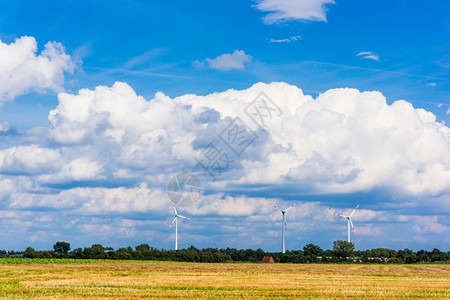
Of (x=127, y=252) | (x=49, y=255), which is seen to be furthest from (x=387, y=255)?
(x=49, y=255)

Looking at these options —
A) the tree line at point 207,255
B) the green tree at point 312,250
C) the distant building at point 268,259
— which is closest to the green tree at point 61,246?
the tree line at point 207,255

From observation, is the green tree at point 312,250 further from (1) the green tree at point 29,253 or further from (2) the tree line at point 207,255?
(1) the green tree at point 29,253

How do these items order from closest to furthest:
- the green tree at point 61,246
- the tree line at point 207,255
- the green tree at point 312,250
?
the tree line at point 207,255, the green tree at point 312,250, the green tree at point 61,246

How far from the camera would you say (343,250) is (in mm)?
146375

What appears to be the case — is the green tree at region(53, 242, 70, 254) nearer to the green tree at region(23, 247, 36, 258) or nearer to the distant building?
the green tree at region(23, 247, 36, 258)

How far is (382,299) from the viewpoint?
33.9 metres

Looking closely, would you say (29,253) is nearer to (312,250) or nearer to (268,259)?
(268,259)

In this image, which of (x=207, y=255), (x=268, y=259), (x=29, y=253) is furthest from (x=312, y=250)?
(x=29, y=253)

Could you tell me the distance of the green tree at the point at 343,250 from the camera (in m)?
146

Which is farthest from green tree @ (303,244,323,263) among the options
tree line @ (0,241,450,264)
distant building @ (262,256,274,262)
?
distant building @ (262,256,274,262)

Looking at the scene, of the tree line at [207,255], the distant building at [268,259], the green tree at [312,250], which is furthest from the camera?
the green tree at [312,250]

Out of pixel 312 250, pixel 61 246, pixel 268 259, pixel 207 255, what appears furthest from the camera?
pixel 61 246

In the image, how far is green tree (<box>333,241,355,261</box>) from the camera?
146 m

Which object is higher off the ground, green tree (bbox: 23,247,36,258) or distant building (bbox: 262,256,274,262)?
green tree (bbox: 23,247,36,258)
